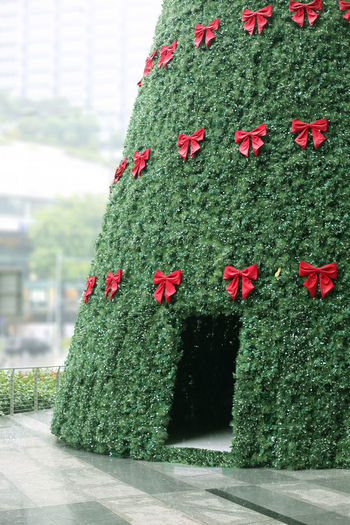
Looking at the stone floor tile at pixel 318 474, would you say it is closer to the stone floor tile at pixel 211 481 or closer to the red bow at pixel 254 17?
the stone floor tile at pixel 211 481

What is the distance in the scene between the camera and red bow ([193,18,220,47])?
8750 millimetres

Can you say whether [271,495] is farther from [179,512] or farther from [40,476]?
[40,476]

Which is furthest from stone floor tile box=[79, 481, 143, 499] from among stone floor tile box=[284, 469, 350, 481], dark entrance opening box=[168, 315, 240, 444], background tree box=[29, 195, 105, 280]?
background tree box=[29, 195, 105, 280]

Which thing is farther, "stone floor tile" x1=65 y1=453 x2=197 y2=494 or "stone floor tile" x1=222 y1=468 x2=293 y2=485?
"stone floor tile" x1=222 y1=468 x2=293 y2=485

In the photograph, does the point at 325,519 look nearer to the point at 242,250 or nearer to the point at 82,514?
the point at 82,514

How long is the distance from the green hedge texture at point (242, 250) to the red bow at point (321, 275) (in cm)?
11

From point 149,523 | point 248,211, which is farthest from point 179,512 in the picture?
point 248,211

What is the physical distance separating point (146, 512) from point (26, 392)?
7462mm

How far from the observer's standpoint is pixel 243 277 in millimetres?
7891

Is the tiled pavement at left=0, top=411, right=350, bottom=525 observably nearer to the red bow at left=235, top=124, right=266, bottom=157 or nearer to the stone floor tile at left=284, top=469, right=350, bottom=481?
the stone floor tile at left=284, top=469, right=350, bottom=481

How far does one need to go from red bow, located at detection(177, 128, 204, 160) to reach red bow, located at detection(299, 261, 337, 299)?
7.30ft

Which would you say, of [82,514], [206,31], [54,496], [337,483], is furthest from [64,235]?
[82,514]

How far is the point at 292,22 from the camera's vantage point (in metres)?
8.43

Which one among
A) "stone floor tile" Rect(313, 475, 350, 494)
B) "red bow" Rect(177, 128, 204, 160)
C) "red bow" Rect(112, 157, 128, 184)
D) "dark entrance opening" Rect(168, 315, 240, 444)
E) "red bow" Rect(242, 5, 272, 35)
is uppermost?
"red bow" Rect(242, 5, 272, 35)
